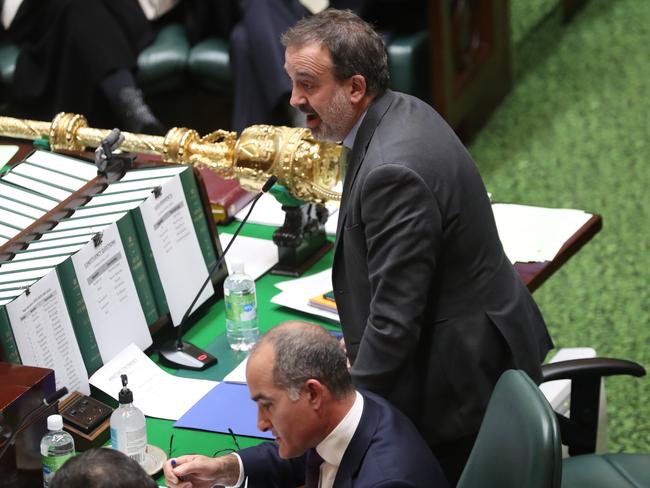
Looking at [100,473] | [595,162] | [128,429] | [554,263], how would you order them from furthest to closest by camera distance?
[595,162], [554,263], [128,429], [100,473]

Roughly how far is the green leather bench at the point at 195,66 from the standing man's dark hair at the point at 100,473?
3311mm

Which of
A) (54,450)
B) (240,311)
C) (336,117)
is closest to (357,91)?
(336,117)

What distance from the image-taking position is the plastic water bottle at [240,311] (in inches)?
105

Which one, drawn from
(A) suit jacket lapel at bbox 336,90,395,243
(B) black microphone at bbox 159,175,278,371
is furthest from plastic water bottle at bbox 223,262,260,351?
(A) suit jacket lapel at bbox 336,90,395,243

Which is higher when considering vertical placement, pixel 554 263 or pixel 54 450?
pixel 54 450

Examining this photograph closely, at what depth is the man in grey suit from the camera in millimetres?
2113

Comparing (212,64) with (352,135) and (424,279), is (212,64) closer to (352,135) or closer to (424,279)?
(352,135)

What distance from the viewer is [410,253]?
209 centimetres

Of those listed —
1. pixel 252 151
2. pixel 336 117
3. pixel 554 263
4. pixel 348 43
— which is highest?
pixel 348 43

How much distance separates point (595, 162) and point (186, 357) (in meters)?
2.73

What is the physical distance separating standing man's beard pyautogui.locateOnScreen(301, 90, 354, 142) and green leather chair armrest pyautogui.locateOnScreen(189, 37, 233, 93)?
2.67 m

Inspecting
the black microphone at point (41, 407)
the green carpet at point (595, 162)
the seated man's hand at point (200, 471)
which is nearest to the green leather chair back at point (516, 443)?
the seated man's hand at point (200, 471)

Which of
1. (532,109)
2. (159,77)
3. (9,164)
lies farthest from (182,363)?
(532,109)

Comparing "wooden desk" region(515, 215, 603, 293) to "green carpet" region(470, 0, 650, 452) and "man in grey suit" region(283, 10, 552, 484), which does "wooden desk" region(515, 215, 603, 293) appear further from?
"green carpet" region(470, 0, 650, 452)
